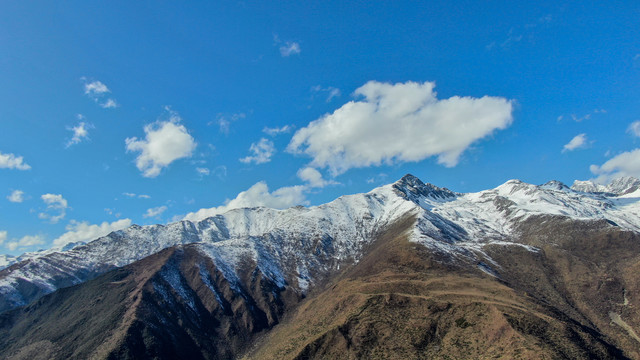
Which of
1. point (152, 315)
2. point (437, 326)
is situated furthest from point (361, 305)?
point (152, 315)

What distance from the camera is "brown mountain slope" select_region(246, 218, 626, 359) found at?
73.2 metres

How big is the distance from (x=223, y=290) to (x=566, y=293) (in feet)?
469

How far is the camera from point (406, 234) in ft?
558

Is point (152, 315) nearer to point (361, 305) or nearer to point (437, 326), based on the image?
→ point (361, 305)

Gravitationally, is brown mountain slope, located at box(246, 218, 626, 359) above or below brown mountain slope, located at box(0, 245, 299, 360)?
below

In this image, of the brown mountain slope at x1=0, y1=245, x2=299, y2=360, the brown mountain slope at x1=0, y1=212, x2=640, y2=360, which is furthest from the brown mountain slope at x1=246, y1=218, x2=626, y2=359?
the brown mountain slope at x1=0, y1=245, x2=299, y2=360

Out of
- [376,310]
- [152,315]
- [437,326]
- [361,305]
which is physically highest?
[152,315]

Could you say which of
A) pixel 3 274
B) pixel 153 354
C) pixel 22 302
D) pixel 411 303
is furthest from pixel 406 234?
pixel 3 274

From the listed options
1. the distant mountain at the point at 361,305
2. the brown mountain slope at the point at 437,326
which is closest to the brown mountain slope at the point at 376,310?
the brown mountain slope at the point at 437,326

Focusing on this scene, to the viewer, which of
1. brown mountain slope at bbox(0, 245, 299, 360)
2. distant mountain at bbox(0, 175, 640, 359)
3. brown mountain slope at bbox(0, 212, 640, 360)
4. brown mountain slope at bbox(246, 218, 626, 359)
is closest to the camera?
brown mountain slope at bbox(246, 218, 626, 359)

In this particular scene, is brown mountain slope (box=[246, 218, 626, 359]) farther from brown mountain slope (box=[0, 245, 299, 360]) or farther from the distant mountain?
brown mountain slope (box=[0, 245, 299, 360])

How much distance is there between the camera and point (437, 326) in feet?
277

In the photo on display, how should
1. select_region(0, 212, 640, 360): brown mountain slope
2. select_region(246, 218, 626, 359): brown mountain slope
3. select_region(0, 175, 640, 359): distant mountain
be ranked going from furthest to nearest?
1. select_region(0, 175, 640, 359): distant mountain
2. select_region(0, 212, 640, 360): brown mountain slope
3. select_region(246, 218, 626, 359): brown mountain slope

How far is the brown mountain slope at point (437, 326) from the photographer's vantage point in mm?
73188
